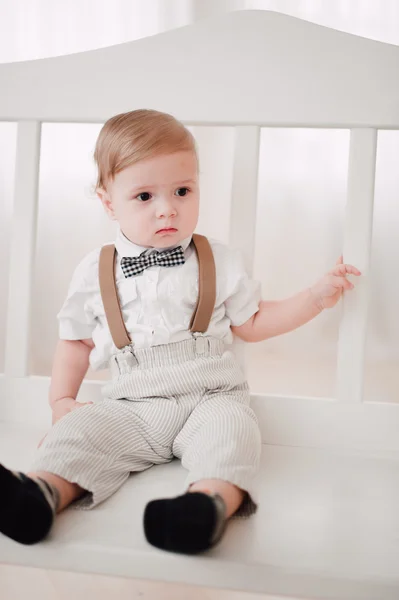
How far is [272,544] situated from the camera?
1.88ft

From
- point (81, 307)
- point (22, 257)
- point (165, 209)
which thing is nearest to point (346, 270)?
point (165, 209)

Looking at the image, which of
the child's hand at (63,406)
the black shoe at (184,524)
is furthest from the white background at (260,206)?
the black shoe at (184,524)

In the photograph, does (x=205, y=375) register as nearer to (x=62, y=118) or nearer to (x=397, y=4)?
(x=62, y=118)

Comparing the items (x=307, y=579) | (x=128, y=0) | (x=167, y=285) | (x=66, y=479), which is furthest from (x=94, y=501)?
(x=128, y=0)

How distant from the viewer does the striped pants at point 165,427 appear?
67 centimetres

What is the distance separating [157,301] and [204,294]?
6 centimetres

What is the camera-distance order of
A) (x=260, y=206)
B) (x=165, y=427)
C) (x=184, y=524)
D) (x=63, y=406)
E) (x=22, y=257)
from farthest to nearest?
(x=260, y=206), (x=22, y=257), (x=63, y=406), (x=165, y=427), (x=184, y=524)

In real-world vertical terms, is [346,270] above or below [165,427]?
above

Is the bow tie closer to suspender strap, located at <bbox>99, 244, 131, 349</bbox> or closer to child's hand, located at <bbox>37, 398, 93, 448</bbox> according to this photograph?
suspender strap, located at <bbox>99, 244, 131, 349</bbox>

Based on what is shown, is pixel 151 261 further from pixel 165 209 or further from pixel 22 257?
pixel 22 257

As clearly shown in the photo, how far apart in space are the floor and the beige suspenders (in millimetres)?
197

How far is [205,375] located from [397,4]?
2.89 feet

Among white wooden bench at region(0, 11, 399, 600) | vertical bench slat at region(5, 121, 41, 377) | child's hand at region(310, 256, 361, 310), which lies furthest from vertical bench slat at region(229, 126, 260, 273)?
vertical bench slat at region(5, 121, 41, 377)

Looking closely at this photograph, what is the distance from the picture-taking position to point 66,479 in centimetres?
66
